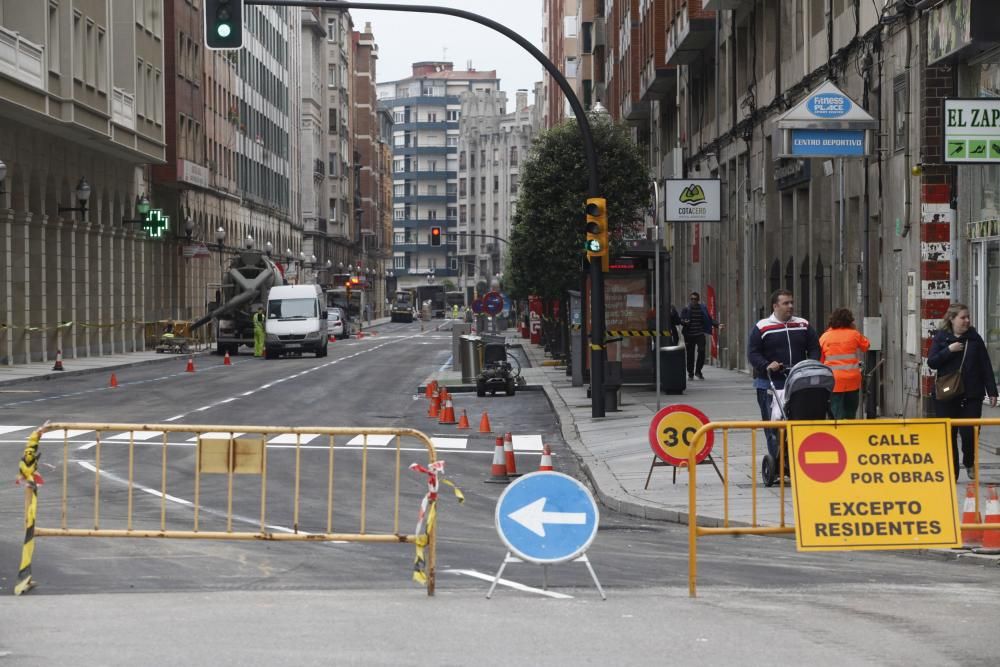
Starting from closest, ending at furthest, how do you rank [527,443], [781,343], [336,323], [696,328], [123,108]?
[781,343] → [527,443] → [696,328] → [123,108] → [336,323]

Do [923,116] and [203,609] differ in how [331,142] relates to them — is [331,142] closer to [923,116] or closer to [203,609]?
[923,116]

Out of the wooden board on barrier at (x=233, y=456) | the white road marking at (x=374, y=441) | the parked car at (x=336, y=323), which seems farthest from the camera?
the parked car at (x=336, y=323)

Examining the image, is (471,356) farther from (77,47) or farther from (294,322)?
(294,322)

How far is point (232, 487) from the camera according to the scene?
1501cm

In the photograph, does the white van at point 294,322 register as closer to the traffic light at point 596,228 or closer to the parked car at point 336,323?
the parked car at point 336,323

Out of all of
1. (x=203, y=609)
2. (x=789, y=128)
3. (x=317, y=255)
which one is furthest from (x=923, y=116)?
(x=317, y=255)

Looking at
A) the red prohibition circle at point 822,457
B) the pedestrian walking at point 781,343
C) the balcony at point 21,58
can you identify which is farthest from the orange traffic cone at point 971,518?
the balcony at point 21,58

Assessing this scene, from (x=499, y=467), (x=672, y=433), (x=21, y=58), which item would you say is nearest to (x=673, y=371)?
(x=499, y=467)

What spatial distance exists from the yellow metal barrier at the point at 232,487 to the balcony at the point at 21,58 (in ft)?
72.8

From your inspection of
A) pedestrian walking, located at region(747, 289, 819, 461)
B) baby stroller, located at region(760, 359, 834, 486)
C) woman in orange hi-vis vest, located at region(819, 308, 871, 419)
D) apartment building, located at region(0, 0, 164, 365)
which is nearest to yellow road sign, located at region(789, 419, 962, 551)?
baby stroller, located at region(760, 359, 834, 486)

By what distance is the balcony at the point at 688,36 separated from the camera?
41.2 meters

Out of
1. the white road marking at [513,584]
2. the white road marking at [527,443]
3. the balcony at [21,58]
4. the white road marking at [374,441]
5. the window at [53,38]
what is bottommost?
the white road marking at [527,443]

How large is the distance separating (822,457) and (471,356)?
27.0m

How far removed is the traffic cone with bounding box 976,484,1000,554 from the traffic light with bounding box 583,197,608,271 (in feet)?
40.5
